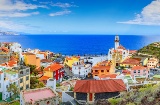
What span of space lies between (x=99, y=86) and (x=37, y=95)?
5.41 metres

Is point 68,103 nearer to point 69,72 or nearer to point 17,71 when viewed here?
point 17,71

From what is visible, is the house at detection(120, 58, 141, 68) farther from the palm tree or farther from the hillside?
the palm tree

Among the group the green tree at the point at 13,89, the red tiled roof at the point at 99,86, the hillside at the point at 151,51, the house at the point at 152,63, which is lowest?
the green tree at the point at 13,89

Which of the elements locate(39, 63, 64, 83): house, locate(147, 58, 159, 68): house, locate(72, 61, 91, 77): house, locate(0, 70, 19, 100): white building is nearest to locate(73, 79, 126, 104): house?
locate(0, 70, 19, 100): white building

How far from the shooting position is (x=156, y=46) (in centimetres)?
5975

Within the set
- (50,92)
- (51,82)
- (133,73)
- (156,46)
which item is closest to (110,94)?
(50,92)

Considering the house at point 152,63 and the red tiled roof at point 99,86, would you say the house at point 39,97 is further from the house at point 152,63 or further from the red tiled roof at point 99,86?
the house at point 152,63

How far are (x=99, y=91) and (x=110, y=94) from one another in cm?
93

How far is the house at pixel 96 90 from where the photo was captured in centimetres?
2064

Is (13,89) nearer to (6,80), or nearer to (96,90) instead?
(6,80)

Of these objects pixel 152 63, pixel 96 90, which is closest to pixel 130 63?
pixel 152 63

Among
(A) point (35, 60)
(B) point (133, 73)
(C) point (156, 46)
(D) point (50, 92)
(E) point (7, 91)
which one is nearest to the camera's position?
(D) point (50, 92)

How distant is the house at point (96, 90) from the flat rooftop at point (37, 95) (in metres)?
2.77

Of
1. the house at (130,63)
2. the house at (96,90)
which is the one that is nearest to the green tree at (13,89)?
the house at (96,90)
